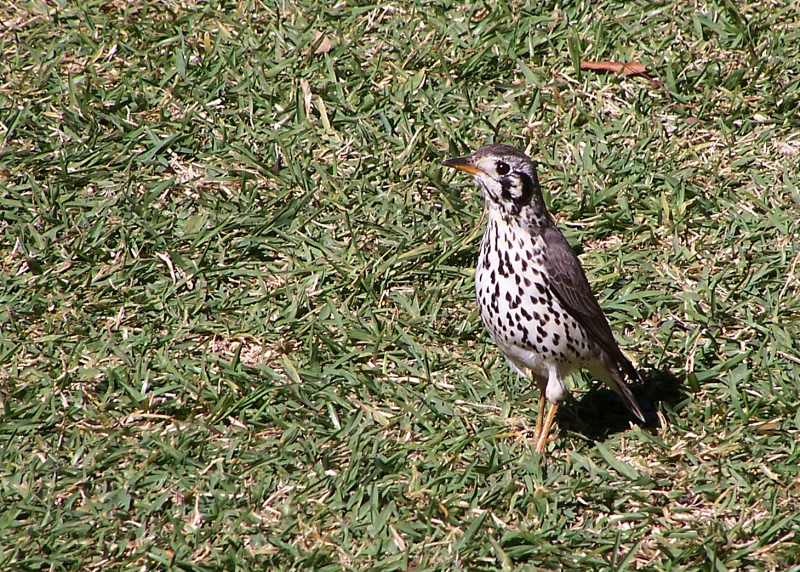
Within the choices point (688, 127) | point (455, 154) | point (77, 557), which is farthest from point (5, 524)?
point (688, 127)

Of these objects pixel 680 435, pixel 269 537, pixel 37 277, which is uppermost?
pixel 680 435

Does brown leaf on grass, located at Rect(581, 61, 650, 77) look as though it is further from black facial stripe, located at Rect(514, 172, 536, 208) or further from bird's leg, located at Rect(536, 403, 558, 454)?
bird's leg, located at Rect(536, 403, 558, 454)

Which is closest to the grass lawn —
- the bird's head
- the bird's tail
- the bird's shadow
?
the bird's shadow

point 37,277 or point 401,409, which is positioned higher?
point 401,409

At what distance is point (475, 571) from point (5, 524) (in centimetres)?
201

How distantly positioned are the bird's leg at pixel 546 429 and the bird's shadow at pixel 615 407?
227 mm

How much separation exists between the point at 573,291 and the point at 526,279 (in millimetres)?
243

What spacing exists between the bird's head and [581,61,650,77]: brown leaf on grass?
2.79 metres

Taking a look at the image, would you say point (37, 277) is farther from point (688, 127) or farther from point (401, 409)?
point (688, 127)

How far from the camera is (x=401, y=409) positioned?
7.05 metres

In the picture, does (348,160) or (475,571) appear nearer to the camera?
(475,571)

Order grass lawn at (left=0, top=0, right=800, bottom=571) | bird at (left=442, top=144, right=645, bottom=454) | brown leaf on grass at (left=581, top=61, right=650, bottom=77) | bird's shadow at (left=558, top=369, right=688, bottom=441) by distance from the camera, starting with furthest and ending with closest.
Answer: brown leaf on grass at (left=581, top=61, right=650, bottom=77) → bird's shadow at (left=558, top=369, right=688, bottom=441) → bird at (left=442, top=144, right=645, bottom=454) → grass lawn at (left=0, top=0, right=800, bottom=571)

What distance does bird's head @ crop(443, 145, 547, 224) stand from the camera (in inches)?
258

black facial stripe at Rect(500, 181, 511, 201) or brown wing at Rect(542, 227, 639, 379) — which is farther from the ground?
black facial stripe at Rect(500, 181, 511, 201)
